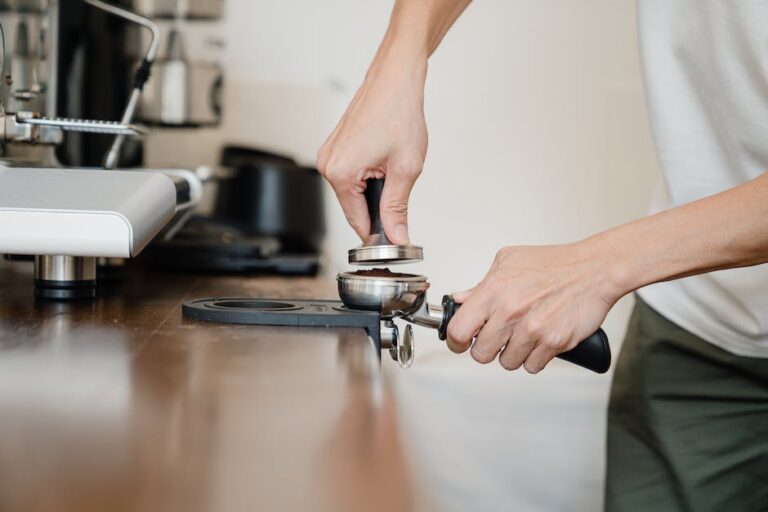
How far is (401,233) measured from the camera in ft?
2.55

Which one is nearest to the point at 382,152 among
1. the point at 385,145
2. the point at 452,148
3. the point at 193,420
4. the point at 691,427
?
the point at 385,145

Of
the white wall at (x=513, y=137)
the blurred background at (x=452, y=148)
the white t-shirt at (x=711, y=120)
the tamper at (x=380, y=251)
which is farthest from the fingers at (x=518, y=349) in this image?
the white wall at (x=513, y=137)

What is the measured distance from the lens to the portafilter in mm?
655

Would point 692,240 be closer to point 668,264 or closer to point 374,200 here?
point 668,264

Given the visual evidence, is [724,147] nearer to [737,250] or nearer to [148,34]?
[737,250]

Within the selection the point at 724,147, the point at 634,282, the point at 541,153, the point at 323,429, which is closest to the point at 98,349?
the point at 323,429

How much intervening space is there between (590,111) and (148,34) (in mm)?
1111

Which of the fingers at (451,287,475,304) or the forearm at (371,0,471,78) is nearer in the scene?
the fingers at (451,287,475,304)

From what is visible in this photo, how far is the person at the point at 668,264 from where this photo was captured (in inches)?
28.7

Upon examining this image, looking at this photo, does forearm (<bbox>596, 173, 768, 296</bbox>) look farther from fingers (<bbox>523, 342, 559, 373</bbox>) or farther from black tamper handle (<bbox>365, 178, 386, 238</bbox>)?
black tamper handle (<bbox>365, 178, 386, 238</bbox>)

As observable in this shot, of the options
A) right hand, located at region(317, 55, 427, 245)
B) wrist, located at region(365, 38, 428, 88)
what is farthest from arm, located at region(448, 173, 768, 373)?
wrist, located at region(365, 38, 428, 88)

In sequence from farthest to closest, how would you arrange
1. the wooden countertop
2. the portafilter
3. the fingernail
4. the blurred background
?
the blurred background → the fingernail → the portafilter → the wooden countertop

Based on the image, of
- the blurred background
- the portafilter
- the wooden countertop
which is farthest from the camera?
the blurred background

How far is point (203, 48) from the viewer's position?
212cm
